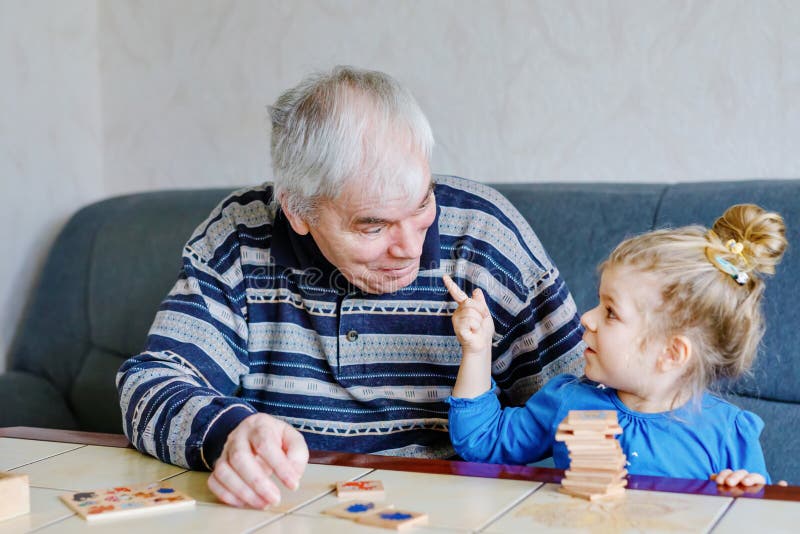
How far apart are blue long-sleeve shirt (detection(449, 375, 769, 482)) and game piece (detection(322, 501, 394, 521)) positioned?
0.45m

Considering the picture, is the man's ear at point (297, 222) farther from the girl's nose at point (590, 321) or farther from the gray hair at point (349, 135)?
the girl's nose at point (590, 321)

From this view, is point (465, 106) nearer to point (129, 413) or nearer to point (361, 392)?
point (361, 392)

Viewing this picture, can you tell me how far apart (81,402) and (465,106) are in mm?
1321

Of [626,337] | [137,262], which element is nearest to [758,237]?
[626,337]

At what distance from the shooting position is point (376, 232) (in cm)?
163

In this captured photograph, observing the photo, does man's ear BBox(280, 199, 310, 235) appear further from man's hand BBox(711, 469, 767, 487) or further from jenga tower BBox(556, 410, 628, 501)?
man's hand BBox(711, 469, 767, 487)

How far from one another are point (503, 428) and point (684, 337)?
0.35m

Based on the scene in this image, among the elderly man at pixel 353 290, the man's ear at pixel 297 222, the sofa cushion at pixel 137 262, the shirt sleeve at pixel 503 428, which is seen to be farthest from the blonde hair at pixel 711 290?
the sofa cushion at pixel 137 262

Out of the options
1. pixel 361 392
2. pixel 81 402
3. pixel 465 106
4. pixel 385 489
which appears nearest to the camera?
pixel 385 489

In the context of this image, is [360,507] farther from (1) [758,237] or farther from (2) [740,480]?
(1) [758,237]

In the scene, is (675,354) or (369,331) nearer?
(675,354)

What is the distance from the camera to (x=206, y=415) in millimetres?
1380

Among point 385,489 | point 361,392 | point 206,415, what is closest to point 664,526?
point 385,489

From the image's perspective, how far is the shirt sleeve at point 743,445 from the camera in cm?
138
